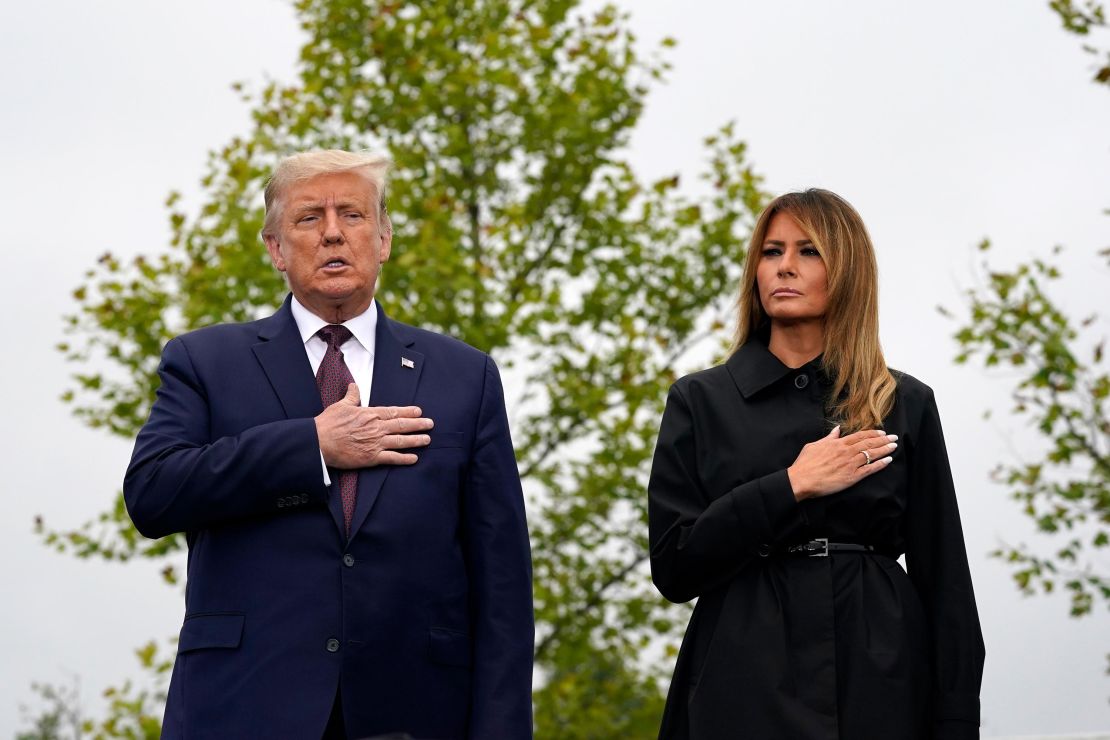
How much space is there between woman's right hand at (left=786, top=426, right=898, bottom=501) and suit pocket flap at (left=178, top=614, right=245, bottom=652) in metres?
1.40

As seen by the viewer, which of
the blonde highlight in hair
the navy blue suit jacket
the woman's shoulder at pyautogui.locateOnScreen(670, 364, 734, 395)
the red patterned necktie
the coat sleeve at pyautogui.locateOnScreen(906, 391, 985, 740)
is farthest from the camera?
the woman's shoulder at pyautogui.locateOnScreen(670, 364, 734, 395)

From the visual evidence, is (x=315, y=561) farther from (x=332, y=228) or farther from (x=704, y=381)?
(x=704, y=381)

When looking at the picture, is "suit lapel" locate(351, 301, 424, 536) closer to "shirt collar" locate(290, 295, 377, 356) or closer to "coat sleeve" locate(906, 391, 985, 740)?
"shirt collar" locate(290, 295, 377, 356)

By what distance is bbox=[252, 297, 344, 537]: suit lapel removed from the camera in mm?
4008

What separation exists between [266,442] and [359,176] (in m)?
0.82

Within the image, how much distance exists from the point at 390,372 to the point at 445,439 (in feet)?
0.77

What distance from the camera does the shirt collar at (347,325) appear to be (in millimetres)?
4160

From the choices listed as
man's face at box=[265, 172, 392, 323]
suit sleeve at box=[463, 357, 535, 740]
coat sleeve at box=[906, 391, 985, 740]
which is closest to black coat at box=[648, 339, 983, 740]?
coat sleeve at box=[906, 391, 985, 740]

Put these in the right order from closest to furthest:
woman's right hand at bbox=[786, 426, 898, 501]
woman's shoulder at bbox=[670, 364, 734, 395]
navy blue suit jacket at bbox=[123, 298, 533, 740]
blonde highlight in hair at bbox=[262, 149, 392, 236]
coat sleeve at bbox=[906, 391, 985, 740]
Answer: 1. navy blue suit jacket at bbox=[123, 298, 533, 740]
2. coat sleeve at bbox=[906, 391, 985, 740]
3. woman's right hand at bbox=[786, 426, 898, 501]
4. blonde highlight in hair at bbox=[262, 149, 392, 236]
5. woman's shoulder at bbox=[670, 364, 734, 395]

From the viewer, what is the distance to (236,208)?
40.8 ft

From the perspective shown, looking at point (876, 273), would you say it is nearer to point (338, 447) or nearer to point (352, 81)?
point (338, 447)

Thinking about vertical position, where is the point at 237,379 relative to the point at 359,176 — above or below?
below

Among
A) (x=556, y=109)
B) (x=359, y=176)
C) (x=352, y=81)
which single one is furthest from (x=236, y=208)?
(x=359, y=176)

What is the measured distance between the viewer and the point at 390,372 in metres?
4.11
